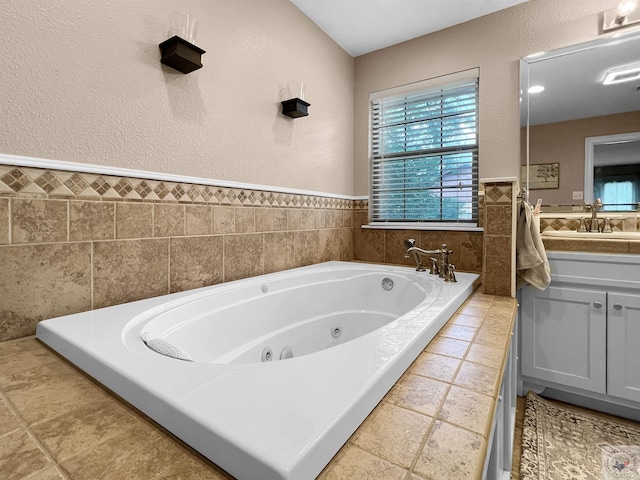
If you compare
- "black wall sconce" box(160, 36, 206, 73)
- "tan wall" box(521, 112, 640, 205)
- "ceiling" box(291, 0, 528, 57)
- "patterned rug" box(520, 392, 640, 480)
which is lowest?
"patterned rug" box(520, 392, 640, 480)

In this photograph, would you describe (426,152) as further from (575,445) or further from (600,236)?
(575,445)

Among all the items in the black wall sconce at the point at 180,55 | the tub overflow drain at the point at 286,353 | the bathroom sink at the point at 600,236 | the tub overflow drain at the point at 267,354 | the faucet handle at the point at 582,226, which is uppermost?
the black wall sconce at the point at 180,55

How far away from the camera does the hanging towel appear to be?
5.65 feet

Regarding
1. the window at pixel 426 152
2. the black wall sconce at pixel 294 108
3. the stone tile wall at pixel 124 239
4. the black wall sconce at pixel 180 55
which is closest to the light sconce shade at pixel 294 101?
the black wall sconce at pixel 294 108

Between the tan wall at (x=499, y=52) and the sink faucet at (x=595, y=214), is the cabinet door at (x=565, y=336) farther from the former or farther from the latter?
the tan wall at (x=499, y=52)

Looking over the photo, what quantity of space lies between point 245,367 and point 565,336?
187cm

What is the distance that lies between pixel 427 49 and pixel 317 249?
5.81 feet

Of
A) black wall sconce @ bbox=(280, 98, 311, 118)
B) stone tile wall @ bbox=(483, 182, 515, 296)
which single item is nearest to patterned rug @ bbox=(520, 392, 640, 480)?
stone tile wall @ bbox=(483, 182, 515, 296)

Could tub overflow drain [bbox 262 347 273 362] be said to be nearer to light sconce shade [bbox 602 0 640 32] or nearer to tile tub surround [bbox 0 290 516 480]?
tile tub surround [bbox 0 290 516 480]

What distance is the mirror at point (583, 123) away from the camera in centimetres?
193

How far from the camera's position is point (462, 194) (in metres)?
2.40

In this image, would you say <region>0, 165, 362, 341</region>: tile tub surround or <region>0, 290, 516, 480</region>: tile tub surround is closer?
<region>0, 290, 516, 480</region>: tile tub surround

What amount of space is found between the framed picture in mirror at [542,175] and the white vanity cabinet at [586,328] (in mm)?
569

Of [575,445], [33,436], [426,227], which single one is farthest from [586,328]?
[33,436]
